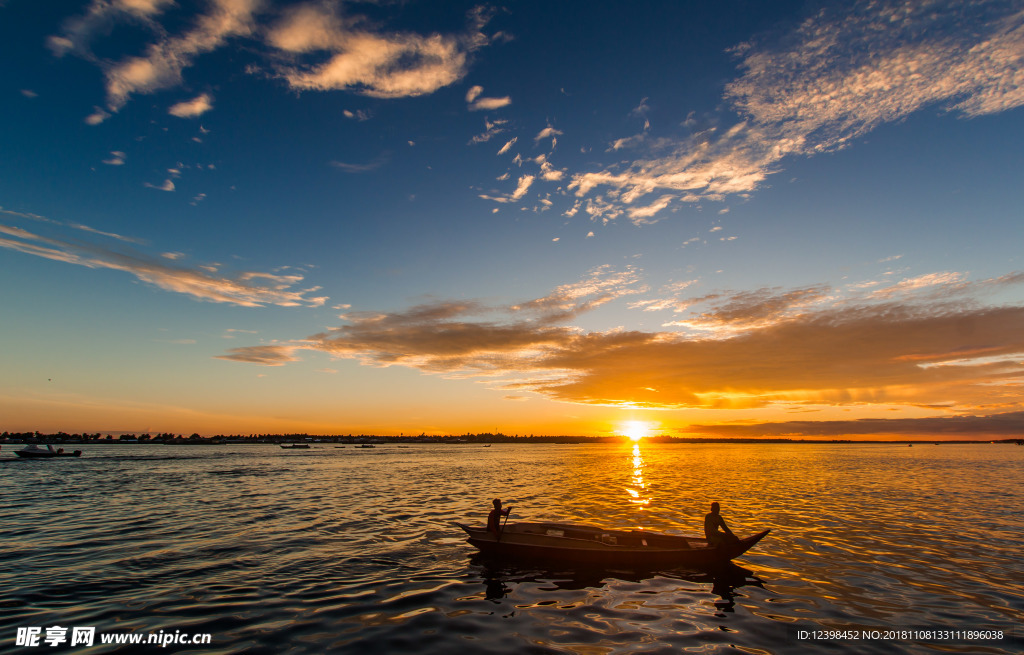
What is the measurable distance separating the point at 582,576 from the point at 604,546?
179 cm

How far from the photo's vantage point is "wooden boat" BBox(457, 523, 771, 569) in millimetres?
21609

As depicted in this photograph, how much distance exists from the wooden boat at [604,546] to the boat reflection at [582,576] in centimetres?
40

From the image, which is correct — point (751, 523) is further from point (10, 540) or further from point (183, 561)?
Answer: point (10, 540)

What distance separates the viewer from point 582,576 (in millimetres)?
20969

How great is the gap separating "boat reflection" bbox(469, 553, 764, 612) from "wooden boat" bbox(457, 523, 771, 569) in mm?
397

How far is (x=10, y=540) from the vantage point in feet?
86.9

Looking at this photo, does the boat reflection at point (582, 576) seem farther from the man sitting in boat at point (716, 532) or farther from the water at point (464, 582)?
the man sitting in boat at point (716, 532)

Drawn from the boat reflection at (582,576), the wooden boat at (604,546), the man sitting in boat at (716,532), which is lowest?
the boat reflection at (582,576)

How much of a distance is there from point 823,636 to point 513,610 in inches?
391

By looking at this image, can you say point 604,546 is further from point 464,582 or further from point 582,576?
point 464,582

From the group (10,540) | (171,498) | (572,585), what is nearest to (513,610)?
(572,585)

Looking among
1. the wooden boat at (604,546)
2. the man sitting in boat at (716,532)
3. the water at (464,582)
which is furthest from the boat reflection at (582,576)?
the man sitting in boat at (716,532)

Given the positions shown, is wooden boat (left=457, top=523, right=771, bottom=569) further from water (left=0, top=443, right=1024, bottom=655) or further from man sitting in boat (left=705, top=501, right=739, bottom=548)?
water (left=0, top=443, right=1024, bottom=655)

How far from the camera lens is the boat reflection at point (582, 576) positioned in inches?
761
